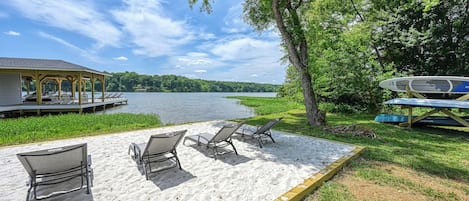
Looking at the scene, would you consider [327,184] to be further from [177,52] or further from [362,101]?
[177,52]

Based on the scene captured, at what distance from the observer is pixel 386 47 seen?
14867 millimetres

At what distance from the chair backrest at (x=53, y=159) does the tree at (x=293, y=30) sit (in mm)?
7603

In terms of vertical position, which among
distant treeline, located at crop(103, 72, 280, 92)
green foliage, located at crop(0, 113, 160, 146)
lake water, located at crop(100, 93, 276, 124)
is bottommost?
lake water, located at crop(100, 93, 276, 124)

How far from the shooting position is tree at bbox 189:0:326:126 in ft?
27.9

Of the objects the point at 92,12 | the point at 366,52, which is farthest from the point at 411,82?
the point at 92,12

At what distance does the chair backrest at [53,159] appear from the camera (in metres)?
2.55

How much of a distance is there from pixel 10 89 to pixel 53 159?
62.2ft

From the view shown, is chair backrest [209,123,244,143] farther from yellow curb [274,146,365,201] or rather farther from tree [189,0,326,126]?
tree [189,0,326,126]

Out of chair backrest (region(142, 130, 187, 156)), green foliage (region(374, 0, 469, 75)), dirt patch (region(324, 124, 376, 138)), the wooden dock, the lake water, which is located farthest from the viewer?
the lake water

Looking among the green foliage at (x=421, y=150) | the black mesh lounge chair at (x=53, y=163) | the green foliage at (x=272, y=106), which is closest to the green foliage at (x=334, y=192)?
the green foliage at (x=421, y=150)

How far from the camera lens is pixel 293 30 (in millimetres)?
9023

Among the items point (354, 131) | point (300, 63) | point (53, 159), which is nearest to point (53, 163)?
point (53, 159)

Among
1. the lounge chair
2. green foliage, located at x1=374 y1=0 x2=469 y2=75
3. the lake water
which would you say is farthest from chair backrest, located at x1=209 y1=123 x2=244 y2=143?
green foliage, located at x1=374 y1=0 x2=469 y2=75

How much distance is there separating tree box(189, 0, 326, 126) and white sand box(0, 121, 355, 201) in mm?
3174
